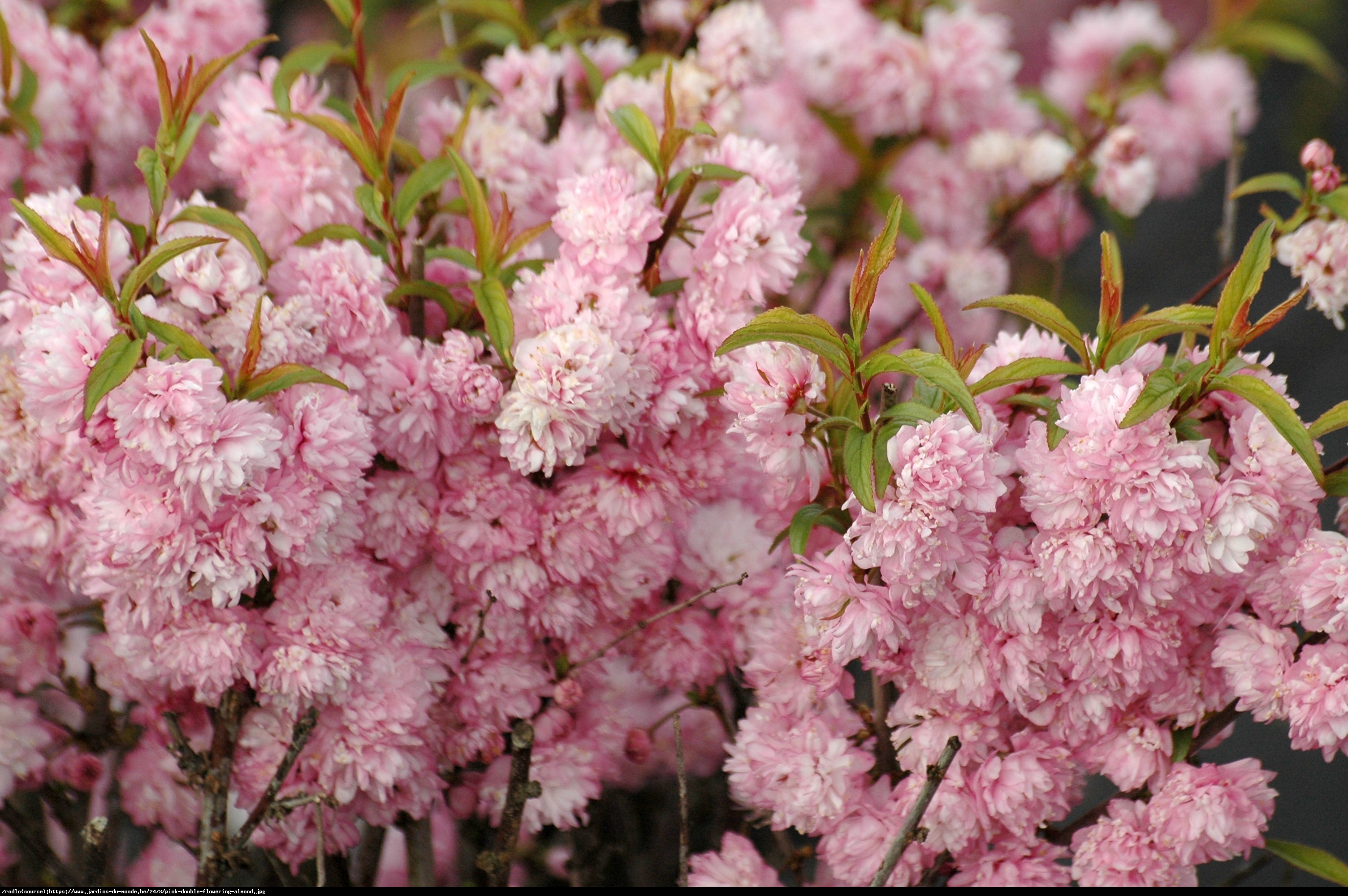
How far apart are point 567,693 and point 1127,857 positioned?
14.9 inches

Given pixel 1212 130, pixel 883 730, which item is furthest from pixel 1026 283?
pixel 883 730

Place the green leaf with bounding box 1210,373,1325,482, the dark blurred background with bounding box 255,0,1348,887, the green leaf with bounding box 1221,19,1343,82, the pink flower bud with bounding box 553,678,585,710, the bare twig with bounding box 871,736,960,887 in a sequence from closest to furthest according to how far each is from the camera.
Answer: the green leaf with bounding box 1210,373,1325,482
the bare twig with bounding box 871,736,960,887
the pink flower bud with bounding box 553,678,585,710
the dark blurred background with bounding box 255,0,1348,887
the green leaf with bounding box 1221,19,1343,82

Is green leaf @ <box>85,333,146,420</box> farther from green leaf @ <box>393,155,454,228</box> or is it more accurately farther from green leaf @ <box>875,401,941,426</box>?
green leaf @ <box>875,401,941,426</box>

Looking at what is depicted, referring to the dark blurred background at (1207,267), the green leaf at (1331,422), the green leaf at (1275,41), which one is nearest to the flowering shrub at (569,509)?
the green leaf at (1331,422)

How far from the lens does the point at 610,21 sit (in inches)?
47.2

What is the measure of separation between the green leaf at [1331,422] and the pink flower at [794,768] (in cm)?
34

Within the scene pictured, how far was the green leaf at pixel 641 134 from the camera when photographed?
0.71m

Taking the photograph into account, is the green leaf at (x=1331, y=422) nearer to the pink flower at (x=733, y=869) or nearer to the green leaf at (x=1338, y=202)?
the green leaf at (x=1338, y=202)

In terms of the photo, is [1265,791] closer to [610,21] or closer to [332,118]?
[332,118]

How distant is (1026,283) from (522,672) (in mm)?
1226

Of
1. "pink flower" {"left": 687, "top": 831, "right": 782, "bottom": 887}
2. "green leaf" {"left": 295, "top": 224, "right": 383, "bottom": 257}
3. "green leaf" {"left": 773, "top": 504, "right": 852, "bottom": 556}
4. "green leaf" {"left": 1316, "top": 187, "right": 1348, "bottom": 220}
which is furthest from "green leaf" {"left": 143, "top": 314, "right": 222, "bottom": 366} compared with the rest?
"green leaf" {"left": 1316, "top": 187, "right": 1348, "bottom": 220}

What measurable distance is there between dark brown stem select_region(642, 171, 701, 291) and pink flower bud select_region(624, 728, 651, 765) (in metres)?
0.35

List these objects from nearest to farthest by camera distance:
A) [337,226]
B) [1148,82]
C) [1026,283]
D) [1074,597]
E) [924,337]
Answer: [1074,597], [337,226], [924,337], [1148,82], [1026,283]

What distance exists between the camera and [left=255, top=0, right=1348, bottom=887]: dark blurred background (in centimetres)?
98
